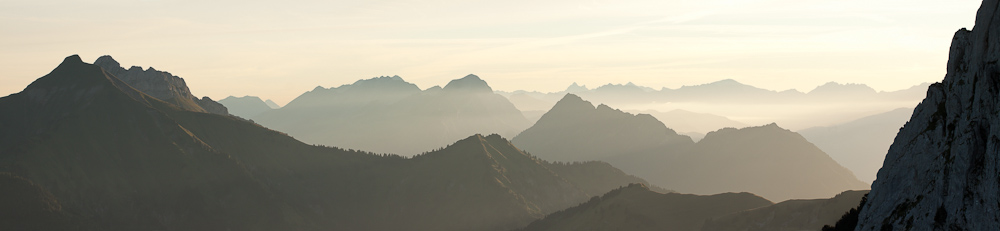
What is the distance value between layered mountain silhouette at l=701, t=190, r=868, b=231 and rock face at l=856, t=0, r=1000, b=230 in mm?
67316

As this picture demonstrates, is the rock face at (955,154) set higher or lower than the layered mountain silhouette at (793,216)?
higher

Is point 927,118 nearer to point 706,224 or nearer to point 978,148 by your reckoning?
point 978,148

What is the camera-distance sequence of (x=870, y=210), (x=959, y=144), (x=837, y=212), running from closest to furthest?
(x=959, y=144), (x=870, y=210), (x=837, y=212)

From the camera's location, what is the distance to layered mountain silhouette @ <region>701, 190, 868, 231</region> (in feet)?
485

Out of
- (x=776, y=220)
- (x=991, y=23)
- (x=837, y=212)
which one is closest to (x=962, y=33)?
(x=991, y=23)

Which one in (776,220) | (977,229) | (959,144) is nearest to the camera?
(977,229)

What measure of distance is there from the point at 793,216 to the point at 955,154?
99392 millimetres

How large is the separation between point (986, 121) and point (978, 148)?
123 inches

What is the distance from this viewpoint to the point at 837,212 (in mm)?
146500

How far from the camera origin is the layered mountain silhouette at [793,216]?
14775 centimetres

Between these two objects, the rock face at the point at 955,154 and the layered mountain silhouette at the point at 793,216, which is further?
the layered mountain silhouette at the point at 793,216

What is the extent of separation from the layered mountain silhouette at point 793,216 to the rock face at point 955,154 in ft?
221

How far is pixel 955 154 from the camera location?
68250 mm

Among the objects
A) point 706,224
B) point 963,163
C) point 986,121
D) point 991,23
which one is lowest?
point 706,224
